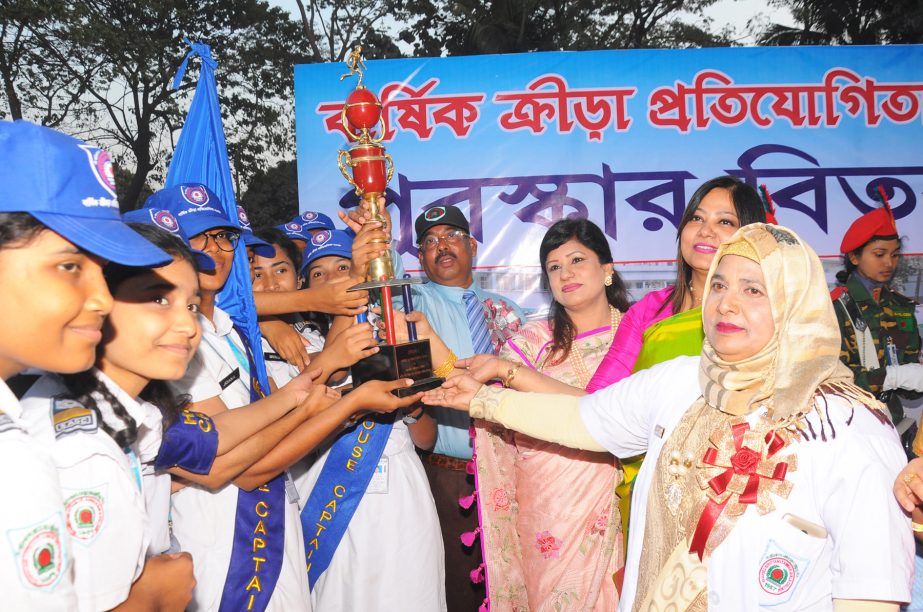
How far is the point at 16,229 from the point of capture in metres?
1.12

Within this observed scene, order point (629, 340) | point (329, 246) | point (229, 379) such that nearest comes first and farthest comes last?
point (229, 379)
point (629, 340)
point (329, 246)

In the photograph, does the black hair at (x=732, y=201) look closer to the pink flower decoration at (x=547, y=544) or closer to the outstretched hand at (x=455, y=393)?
the outstretched hand at (x=455, y=393)

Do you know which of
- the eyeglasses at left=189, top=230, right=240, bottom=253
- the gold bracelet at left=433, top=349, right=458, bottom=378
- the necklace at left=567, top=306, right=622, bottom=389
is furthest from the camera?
the necklace at left=567, top=306, right=622, bottom=389

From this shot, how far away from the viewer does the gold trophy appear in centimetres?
248

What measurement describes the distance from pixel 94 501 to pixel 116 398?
0.28 meters

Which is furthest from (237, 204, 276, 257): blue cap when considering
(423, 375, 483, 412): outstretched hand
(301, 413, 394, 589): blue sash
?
(423, 375, 483, 412): outstretched hand

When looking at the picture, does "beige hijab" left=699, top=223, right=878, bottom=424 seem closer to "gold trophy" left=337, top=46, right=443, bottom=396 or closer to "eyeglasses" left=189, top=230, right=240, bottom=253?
"gold trophy" left=337, top=46, right=443, bottom=396

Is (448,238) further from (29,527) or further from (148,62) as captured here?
(148,62)

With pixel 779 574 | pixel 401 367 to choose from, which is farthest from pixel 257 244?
pixel 779 574

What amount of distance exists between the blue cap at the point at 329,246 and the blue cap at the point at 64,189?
7.23 feet

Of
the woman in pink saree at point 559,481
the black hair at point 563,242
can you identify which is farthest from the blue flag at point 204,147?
the black hair at point 563,242

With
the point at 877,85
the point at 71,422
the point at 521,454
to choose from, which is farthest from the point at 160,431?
the point at 877,85

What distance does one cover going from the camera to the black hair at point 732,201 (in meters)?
2.52

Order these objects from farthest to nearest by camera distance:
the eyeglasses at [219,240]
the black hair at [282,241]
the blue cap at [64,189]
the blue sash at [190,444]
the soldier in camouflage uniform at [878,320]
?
the soldier in camouflage uniform at [878,320]
the black hair at [282,241]
the eyeglasses at [219,240]
the blue sash at [190,444]
the blue cap at [64,189]
